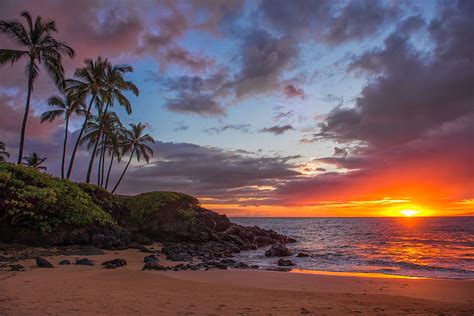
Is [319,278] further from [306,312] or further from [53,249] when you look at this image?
[53,249]

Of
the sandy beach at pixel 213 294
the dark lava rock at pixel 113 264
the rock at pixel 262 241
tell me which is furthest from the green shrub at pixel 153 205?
the sandy beach at pixel 213 294

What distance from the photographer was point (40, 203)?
20812mm

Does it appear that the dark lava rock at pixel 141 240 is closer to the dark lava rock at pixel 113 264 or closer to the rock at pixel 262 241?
the dark lava rock at pixel 113 264

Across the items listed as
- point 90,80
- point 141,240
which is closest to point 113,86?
point 90,80

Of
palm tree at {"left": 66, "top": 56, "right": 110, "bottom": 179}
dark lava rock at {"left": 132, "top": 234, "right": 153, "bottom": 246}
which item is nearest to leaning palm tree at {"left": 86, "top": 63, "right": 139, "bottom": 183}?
palm tree at {"left": 66, "top": 56, "right": 110, "bottom": 179}

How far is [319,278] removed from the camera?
15.8 meters

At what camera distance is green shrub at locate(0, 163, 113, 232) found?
19.8 metres

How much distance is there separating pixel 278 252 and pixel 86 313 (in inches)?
798

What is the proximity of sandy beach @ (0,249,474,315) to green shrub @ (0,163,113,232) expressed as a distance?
594 centimetres

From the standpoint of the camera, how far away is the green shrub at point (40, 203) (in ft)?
65.1

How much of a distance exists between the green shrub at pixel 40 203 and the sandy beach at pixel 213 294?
19.5 feet

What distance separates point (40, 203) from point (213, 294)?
15577 mm

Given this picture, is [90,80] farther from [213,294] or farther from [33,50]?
[213,294]

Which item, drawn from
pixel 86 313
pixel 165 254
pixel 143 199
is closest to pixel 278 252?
pixel 165 254
